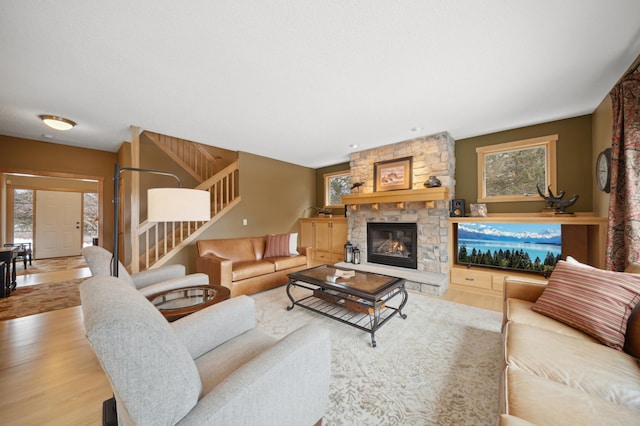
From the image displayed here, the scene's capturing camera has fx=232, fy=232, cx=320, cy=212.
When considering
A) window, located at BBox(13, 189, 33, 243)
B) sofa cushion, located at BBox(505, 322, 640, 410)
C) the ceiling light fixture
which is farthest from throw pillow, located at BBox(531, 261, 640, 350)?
window, located at BBox(13, 189, 33, 243)

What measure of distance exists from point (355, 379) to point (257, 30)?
2697 mm

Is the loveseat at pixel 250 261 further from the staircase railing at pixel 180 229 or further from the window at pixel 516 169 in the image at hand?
the window at pixel 516 169

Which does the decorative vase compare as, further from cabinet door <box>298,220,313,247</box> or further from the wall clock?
cabinet door <box>298,220,313,247</box>

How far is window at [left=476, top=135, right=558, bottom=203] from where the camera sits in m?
3.48

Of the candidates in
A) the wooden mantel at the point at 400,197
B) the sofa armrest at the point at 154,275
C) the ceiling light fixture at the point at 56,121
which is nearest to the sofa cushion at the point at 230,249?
the sofa armrest at the point at 154,275

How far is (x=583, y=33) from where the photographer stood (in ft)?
5.88

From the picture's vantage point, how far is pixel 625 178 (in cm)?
213

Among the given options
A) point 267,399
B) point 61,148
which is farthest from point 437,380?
point 61,148

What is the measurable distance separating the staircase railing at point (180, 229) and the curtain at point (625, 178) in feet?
17.2

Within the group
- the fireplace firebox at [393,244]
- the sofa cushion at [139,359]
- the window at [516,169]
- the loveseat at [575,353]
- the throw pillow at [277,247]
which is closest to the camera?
the sofa cushion at [139,359]

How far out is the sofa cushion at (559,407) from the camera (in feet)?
2.88

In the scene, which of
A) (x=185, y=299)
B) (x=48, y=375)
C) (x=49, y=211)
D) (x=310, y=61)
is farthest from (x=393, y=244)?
(x=49, y=211)

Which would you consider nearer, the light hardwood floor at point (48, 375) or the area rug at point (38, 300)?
the light hardwood floor at point (48, 375)

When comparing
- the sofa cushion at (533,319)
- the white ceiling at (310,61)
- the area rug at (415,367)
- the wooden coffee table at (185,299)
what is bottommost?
the area rug at (415,367)
